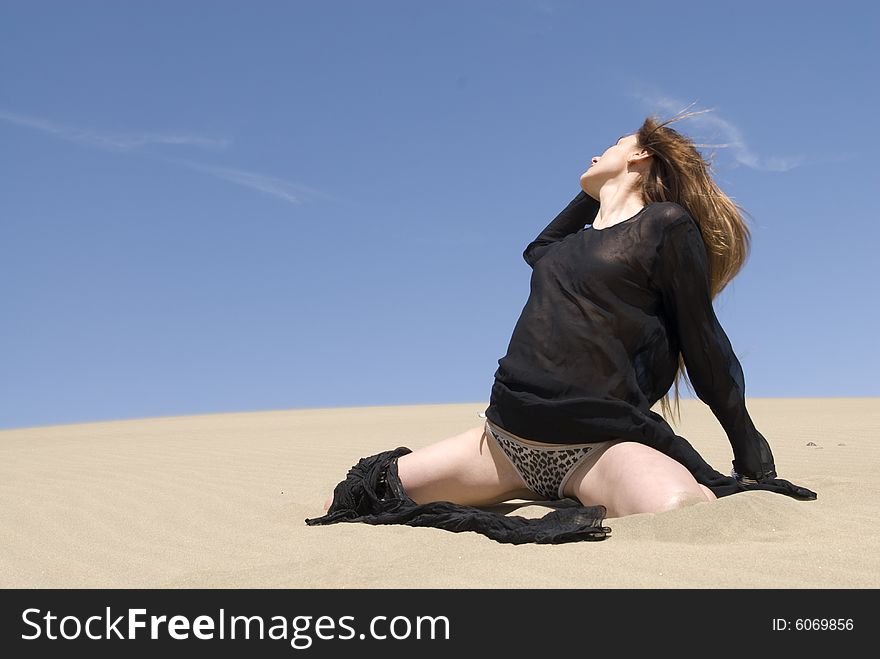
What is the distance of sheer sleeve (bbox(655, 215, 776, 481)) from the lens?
3.69m

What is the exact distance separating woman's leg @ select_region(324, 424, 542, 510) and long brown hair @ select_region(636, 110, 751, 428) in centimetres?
76

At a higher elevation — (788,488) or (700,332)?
(700,332)

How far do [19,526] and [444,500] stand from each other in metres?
1.95

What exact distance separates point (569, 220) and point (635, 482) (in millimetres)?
1526

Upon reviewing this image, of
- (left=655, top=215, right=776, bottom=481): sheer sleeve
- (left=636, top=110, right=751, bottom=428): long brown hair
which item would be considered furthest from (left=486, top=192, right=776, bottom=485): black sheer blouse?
(left=636, top=110, right=751, bottom=428): long brown hair

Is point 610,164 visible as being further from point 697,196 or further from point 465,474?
point 465,474

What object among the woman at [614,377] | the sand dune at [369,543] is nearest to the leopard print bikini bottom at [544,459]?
the woman at [614,377]

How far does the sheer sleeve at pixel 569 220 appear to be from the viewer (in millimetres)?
4445

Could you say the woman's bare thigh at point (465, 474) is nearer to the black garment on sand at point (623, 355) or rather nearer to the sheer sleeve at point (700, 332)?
the black garment on sand at point (623, 355)

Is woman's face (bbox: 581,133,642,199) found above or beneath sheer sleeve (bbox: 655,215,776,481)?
above

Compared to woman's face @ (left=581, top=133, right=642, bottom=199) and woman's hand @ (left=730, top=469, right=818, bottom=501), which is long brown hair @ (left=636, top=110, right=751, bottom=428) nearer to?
woman's face @ (left=581, top=133, right=642, bottom=199)

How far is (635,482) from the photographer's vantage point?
3.38 metres

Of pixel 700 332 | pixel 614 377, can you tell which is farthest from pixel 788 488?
pixel 614 377
